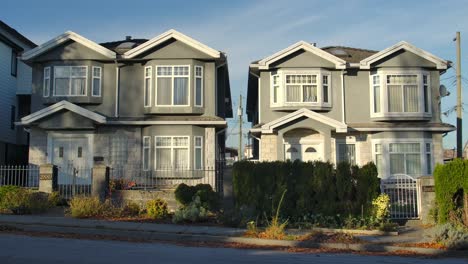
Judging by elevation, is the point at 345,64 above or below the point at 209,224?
above

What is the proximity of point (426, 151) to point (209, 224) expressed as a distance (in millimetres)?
12656

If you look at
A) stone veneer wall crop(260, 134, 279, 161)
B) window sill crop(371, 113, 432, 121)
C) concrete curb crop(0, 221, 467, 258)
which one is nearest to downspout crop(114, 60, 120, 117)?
stone veneer wall crop(260, 134, 279, 161)

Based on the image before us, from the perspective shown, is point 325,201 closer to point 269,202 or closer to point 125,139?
point 269,202

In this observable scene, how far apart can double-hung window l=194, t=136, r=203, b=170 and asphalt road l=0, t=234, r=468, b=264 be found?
10.7m

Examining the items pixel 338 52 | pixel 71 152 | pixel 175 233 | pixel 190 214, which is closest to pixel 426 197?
pixel 190 214

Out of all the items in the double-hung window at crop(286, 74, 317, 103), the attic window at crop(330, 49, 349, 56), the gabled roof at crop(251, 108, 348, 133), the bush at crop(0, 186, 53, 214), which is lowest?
the bush at crop(0, 186, 53, 214)

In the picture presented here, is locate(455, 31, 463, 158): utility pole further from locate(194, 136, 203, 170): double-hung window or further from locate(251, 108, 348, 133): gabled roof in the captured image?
locate(194, 136, 203, 170): double-hung window

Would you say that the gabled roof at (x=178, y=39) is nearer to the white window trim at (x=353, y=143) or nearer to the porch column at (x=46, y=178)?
the white window trim at (x=353, y=143)

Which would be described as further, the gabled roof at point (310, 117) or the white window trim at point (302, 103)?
the white window trim at point (302, 103)

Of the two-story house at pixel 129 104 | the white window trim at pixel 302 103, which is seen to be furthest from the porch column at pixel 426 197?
the two-story house at pixel 129 104

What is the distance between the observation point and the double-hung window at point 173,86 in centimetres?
2325

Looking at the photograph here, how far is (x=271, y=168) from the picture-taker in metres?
16.1

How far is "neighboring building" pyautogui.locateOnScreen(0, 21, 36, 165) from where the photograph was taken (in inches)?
1110

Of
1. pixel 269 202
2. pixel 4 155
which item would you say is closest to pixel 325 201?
pixel 269 202
